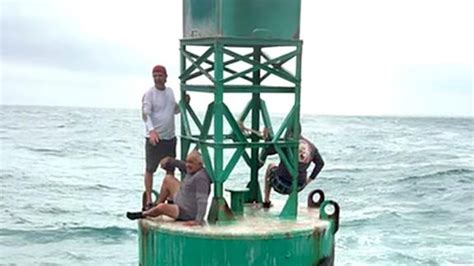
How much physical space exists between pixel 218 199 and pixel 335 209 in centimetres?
174

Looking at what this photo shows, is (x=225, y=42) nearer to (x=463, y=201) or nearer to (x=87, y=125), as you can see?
(x=463, y=201)

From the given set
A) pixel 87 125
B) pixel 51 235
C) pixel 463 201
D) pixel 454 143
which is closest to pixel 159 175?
pixel 51 235

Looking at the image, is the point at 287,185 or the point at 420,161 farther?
the point at 420,161

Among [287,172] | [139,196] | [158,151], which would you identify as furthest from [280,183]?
[139,196]

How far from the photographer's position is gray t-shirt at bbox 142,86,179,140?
1112cm

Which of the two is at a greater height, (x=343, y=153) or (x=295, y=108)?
(x=295, y=108)

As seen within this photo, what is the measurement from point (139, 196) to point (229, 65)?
893 inches

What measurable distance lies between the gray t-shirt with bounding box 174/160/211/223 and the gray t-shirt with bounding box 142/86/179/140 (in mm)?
1111

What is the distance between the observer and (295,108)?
10758mm

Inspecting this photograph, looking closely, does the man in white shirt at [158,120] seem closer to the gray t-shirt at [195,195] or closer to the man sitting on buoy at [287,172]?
the gray t-shirt at [195,195]

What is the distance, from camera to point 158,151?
1131 cm

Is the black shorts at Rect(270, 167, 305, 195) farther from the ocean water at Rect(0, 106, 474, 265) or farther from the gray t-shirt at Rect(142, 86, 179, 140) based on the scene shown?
the ocean water at Rect(0, 106, 474, 265)

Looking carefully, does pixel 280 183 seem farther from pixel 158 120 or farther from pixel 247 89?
pixel 158 120

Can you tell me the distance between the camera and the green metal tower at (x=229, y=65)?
10289mm
